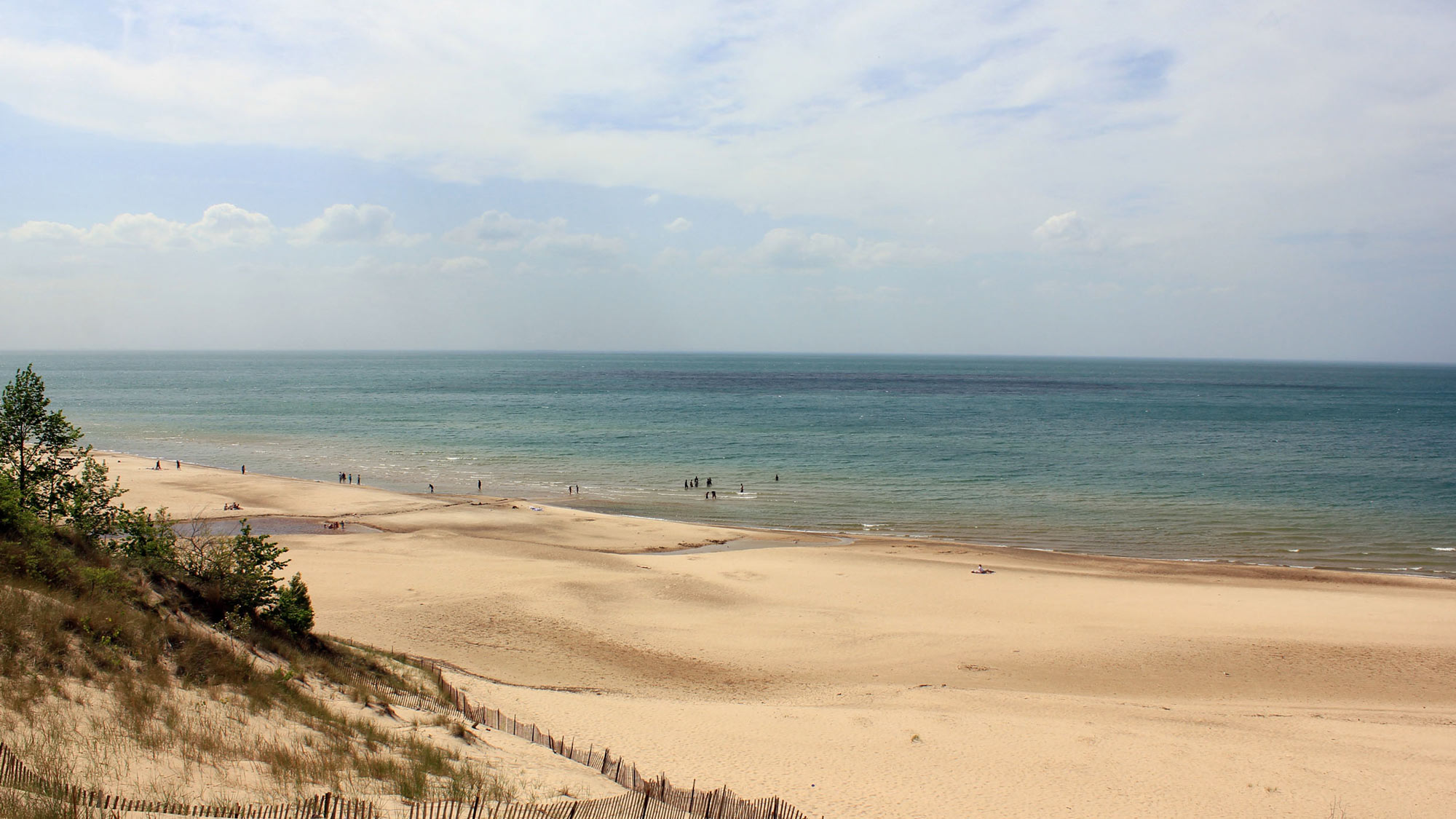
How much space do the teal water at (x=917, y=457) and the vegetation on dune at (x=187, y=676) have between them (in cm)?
3043

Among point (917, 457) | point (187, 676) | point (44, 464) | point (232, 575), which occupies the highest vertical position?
point (44, 464)

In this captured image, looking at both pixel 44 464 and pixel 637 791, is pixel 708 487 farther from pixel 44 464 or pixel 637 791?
pixel 637 791

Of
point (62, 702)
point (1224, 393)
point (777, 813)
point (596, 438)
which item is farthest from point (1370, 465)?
point (1224, 393)

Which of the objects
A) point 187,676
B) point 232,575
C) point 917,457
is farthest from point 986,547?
point 187,676

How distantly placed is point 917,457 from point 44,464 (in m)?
58.8

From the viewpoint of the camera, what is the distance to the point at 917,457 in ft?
222

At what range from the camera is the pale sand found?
1486 centimetres

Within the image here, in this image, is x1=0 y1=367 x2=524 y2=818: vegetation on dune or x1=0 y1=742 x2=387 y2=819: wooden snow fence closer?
x1=0 y1=742 x2=387 y2=819: wooden snow fence

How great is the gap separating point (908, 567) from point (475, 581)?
18.0m

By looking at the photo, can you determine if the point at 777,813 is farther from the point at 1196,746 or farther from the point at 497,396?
the point at 497,396

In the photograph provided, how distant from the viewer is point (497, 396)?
136 m

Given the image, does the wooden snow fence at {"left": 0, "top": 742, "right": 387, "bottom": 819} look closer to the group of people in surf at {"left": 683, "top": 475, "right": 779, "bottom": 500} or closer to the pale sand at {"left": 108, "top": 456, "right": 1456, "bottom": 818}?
the pale sand at {"left": 108, "top": 456, "right": 1456, "bottom": 818}

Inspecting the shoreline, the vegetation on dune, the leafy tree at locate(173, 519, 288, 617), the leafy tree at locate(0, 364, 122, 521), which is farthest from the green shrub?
the shoreline

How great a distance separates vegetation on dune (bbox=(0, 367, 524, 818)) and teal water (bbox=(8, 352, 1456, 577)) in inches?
1198
